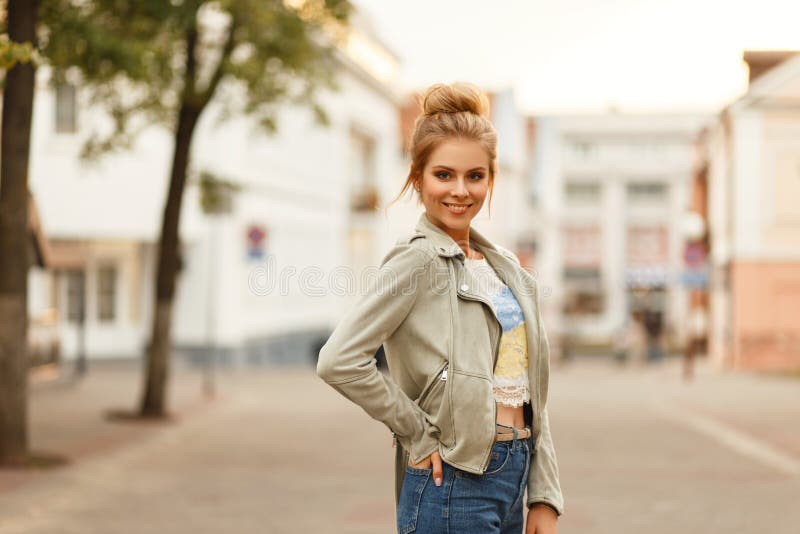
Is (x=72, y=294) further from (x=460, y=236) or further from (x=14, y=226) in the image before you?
(x=460, y=236)

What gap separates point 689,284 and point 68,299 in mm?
14400

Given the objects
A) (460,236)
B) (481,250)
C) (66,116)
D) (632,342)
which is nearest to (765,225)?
(632,342)

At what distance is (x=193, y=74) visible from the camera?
15.8 meters

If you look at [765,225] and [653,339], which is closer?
[765,225]

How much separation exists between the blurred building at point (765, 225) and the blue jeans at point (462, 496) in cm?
3492

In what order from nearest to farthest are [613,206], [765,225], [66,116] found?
[66,116] < [765,225] < [613,206]

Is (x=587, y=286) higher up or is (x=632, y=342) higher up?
(x=587, y=286)

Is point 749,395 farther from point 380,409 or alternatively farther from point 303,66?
point 380,409

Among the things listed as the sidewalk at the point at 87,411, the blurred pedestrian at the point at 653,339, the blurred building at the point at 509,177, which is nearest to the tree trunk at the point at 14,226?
the sidewalk at the point at 87,411

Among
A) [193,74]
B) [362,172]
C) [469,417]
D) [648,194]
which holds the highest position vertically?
[648,194]

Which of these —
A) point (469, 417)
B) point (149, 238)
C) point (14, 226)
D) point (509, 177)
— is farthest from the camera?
point (509, 177)

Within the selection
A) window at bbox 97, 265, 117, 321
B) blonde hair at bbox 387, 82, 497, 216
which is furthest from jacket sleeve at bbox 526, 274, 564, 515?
window at bbox 97, 265, 117, 321

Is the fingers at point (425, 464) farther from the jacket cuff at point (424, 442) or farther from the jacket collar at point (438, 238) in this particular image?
the jacket collar at point (438, 238)

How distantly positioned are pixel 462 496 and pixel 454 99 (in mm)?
959
